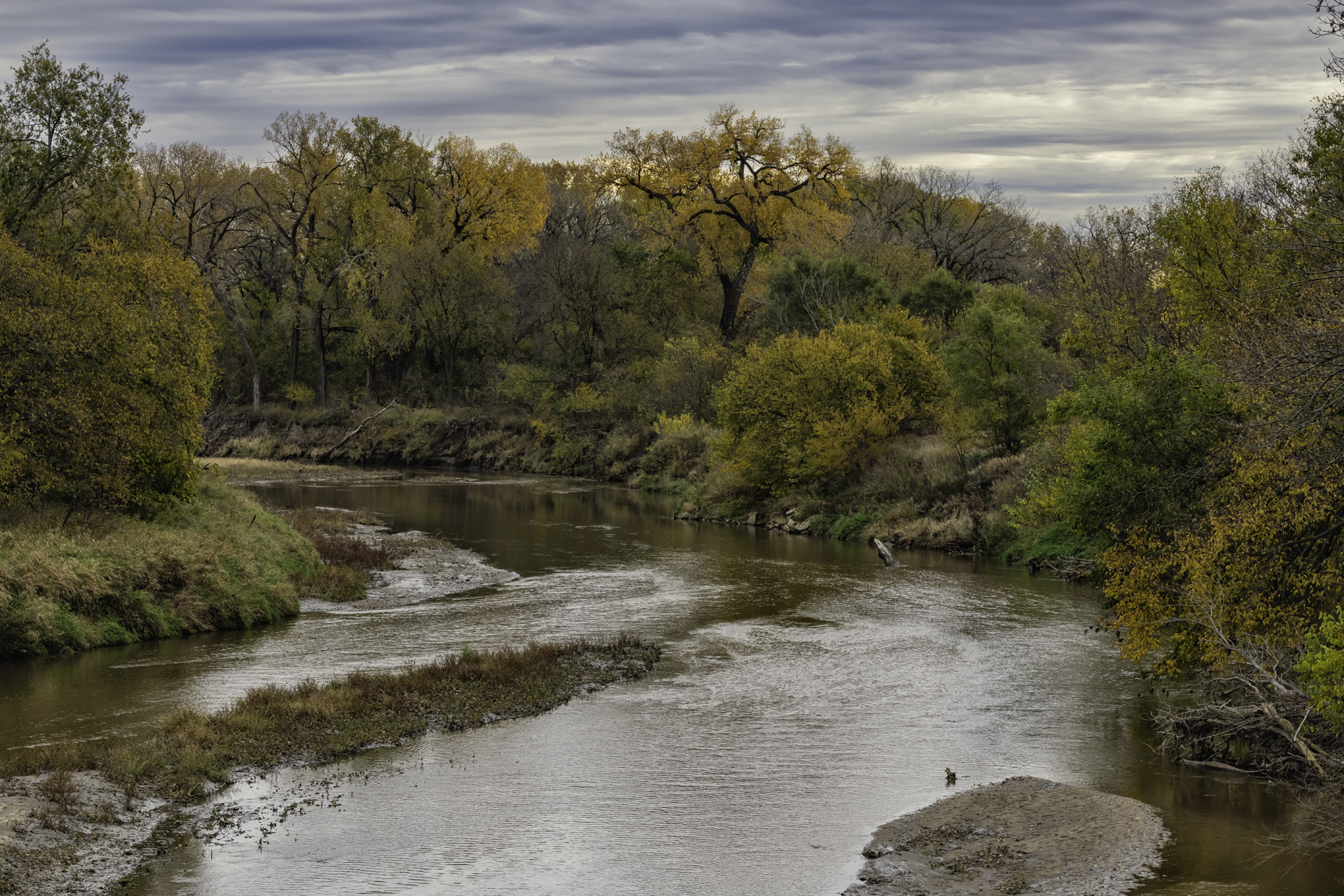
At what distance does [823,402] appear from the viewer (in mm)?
48281

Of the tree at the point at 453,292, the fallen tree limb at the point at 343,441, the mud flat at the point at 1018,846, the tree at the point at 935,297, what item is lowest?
the mud flat at the point at 1018,846

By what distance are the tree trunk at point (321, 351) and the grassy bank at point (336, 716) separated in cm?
5863

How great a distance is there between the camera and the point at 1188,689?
20.8 metres

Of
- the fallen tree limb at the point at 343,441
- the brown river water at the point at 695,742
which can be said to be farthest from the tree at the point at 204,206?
the brown river water at the point at 695,742

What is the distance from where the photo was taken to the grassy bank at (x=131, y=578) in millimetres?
22078

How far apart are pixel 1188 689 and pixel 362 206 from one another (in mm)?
61970

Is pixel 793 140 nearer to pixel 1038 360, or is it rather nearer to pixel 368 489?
pixel 1038 360

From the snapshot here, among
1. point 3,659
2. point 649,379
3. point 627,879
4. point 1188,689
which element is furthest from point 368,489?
point 627,879

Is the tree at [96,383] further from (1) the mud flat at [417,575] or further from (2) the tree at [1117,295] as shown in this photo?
(2) the tree at [1117,295]

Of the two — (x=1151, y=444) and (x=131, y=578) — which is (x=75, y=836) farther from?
(x=1151, y=444)

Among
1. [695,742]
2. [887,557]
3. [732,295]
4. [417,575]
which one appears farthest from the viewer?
[732,295]

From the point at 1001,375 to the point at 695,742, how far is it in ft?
99.6

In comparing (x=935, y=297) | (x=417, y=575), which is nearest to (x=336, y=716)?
(x=417, y=575)

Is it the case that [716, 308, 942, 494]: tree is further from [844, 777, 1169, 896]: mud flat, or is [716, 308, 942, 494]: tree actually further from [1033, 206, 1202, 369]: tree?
[844, 777, 1169, 896]: mud flat
